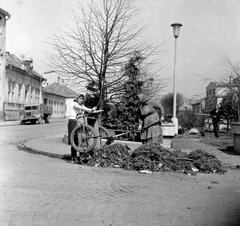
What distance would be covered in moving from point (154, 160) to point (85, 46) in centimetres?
691

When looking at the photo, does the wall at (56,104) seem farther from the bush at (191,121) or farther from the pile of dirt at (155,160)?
the pile of dirt at (155,160)

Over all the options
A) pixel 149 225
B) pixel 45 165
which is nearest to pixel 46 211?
pixel 149 225

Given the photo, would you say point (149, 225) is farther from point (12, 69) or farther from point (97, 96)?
point (12, 69)

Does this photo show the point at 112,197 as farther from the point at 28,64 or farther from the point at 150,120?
→ the point at 28,64

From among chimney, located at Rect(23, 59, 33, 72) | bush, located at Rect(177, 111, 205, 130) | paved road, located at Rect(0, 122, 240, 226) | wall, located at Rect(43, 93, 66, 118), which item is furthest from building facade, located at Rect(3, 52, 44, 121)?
paved road, located at Rect(0, 122, 240, 226)

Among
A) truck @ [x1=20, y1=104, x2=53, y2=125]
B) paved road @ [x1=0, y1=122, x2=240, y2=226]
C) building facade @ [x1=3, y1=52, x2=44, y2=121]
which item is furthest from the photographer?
building facade @ [x1=3, y1=52, x2=44, y2=121]

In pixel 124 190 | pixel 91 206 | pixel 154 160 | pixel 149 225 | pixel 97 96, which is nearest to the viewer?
pixel 149 225

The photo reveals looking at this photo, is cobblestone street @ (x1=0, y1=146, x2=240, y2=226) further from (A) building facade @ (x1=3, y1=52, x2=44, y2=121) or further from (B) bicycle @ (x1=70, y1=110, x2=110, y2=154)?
(A) building facade @ (x1=3, y1=52, x2=44, y2=121)

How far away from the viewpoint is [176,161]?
881 cm

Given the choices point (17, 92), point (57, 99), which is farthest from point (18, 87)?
point (57, 99)

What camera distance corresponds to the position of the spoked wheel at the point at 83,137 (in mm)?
9523

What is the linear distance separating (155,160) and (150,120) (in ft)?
4.80

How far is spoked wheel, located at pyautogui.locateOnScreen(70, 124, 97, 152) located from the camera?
9523 millimetres

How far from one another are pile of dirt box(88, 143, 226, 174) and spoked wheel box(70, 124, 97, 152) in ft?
1.18
